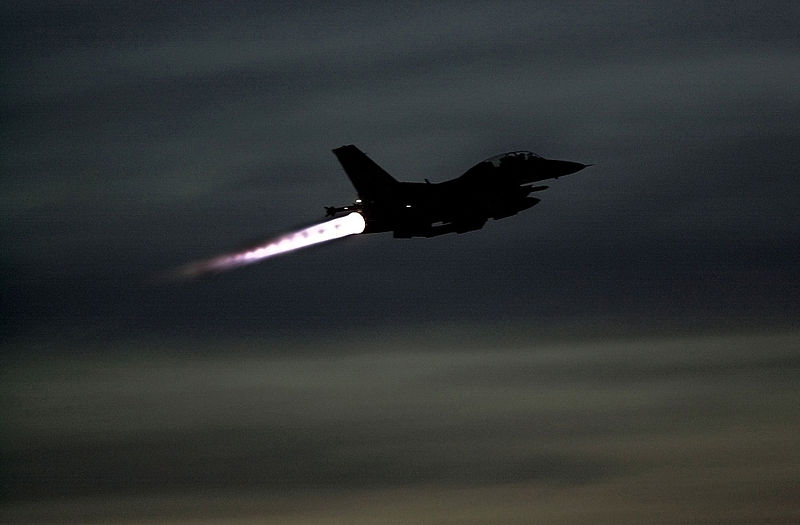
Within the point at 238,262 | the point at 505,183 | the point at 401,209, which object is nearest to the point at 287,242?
the point at 238,262

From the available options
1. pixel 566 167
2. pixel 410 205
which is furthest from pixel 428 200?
pixel 566 167

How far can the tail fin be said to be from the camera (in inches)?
2852

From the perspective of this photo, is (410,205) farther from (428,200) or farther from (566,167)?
(566,167)

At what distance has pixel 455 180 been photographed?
240 ft

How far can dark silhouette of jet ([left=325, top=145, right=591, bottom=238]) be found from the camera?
70.7 m

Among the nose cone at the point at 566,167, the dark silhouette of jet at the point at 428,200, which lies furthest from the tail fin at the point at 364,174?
the nose cone at the point at 566,167

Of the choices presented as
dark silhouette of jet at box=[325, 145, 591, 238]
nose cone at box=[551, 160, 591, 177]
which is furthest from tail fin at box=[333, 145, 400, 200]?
nose cone at box=[551, 160, 591, 177]

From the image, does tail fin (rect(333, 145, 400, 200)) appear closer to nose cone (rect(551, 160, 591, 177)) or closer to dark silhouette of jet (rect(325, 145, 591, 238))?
dark silhouette of jet (rect(325, 145, 591, 238))

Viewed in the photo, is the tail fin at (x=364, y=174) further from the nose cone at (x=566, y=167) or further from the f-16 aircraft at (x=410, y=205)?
the nose cone at (x=566, y=167)

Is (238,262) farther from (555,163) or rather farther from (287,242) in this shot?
(555,163)

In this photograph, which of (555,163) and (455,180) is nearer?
(455,180)

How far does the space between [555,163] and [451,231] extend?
1215cm

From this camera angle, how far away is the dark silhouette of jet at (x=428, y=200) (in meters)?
70.7

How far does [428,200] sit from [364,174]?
16.6 feet
